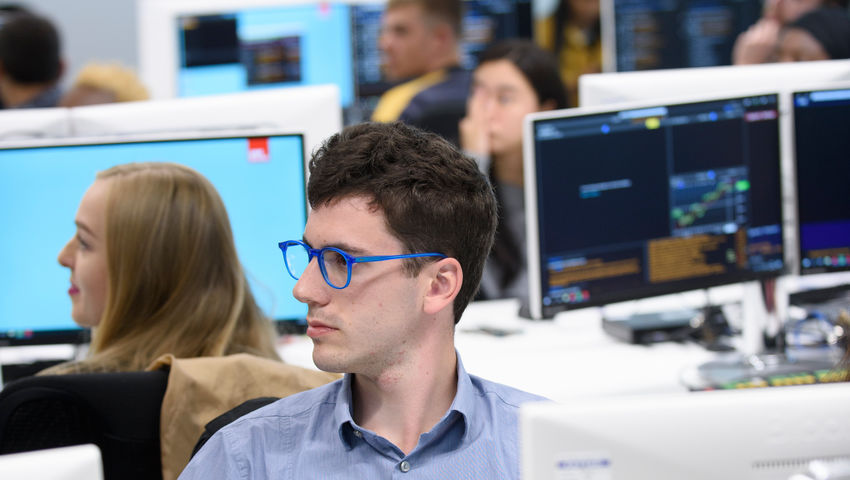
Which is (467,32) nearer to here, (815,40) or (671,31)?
(671,31)

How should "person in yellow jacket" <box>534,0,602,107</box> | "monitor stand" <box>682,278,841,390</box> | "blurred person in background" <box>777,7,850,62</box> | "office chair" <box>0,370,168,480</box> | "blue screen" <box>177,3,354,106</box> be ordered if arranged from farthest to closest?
"person in yellow jacket" <box>534,0,602,107</box> → "blue screen" <box>177,3,354,106</box> → "blurred person in background" <box>777,7,850,62</box> → "monitor stand" <box>682,278,841,390</box> → "office chair" <box>0,370,168,480</box>

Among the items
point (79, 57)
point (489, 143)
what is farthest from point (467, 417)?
point (79, 57)

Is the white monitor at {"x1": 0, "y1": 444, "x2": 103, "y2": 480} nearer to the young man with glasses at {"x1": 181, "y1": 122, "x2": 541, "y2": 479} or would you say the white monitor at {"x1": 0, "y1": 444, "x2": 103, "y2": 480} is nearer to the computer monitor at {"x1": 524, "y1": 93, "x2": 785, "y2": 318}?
the young man with glasses at {"x1": 181, "y1": 122, "x2": 541, "y2": 479}

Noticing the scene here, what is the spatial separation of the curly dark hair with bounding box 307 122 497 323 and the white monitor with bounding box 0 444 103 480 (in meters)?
0.59

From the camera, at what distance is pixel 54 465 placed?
2.54ft

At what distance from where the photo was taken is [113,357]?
169 cm

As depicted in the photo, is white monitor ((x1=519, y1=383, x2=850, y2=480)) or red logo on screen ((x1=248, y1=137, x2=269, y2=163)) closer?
white monitor ((x1=519, y1=383, x2=850, y2=480))

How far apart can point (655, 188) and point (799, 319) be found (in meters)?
0.61

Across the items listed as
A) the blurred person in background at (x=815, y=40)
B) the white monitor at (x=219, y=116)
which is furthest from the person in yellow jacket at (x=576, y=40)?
the white monitor at (x=219, y=116)

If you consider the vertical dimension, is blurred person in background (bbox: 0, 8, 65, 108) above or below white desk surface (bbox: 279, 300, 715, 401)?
above

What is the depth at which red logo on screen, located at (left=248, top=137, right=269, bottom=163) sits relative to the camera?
204cm

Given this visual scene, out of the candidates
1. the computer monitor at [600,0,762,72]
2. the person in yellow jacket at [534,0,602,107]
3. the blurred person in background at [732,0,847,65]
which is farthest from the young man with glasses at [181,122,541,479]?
the computer monitor at [600,0,762,72]

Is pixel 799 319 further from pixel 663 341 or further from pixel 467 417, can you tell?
pixel 467 417

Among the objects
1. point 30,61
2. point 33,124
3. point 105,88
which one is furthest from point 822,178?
point 30,61
